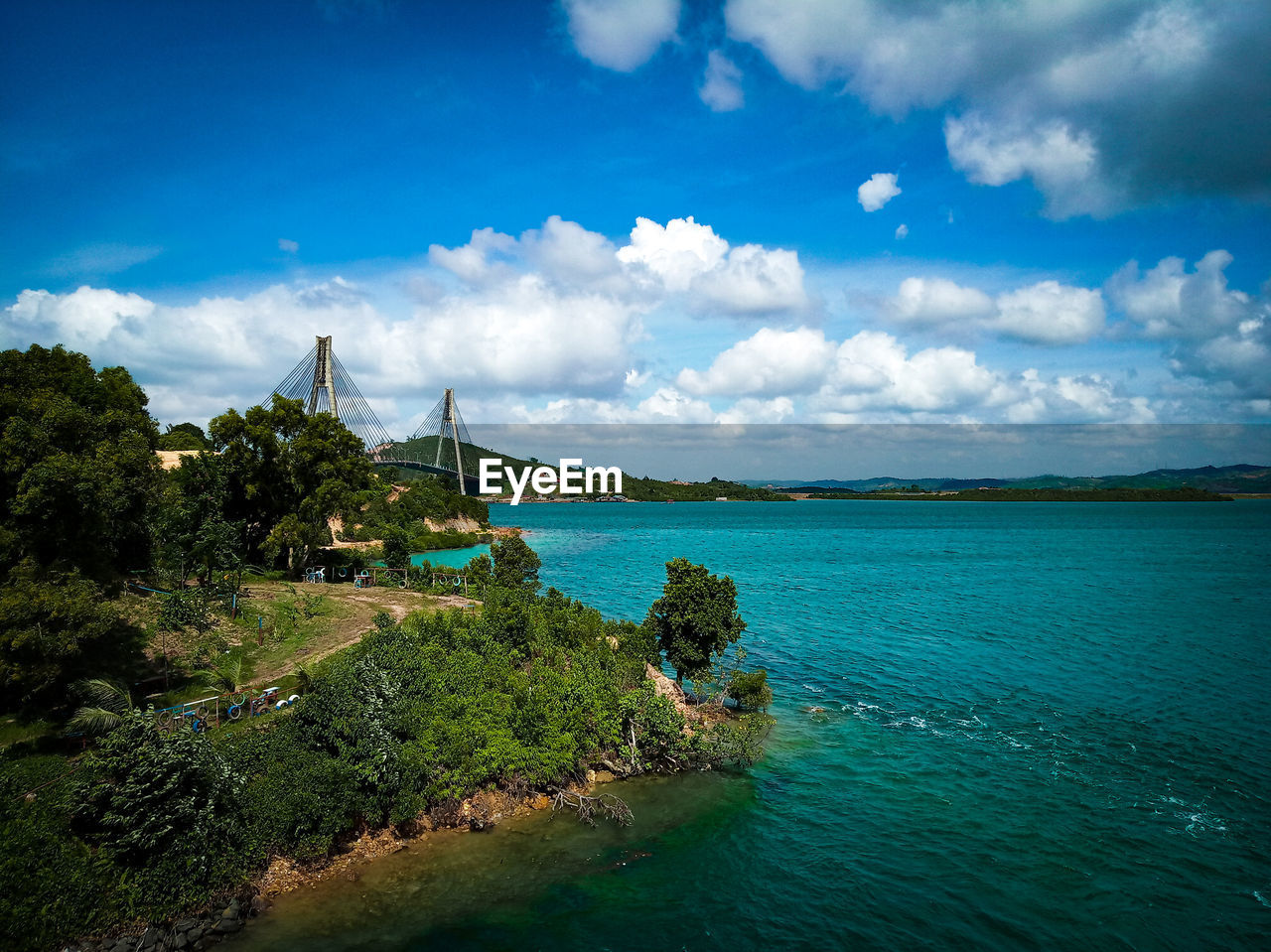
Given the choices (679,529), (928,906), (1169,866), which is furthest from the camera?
(679,529)

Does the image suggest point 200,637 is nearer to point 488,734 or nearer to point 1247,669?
point 488,734

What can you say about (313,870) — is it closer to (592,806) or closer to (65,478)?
(592,806)

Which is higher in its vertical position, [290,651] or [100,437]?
[100,437]

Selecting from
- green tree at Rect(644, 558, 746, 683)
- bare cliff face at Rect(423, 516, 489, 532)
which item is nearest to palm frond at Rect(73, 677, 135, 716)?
green tree at Rect(644, 558, 746, 683)

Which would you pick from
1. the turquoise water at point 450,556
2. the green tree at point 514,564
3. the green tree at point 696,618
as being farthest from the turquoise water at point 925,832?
the turquoise water at point 450,556

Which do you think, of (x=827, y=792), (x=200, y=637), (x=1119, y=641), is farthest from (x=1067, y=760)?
(x=200, y=637)

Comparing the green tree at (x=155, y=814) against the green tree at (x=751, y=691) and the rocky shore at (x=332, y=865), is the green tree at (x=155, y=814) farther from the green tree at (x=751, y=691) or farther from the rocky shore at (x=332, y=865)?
the green tree at (x=751, y=691)
